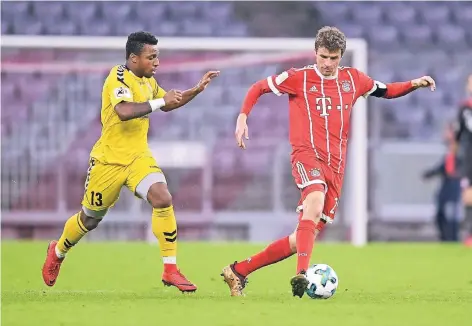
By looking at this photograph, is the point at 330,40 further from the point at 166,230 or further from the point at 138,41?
the point at 166,230

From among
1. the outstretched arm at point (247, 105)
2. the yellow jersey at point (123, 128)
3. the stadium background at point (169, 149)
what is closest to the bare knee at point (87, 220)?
the yellow jersey at point (123, 128)

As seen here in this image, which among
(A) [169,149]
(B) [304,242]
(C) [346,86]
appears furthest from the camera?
(A) [169,149]

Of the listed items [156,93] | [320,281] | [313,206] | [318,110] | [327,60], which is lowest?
[320,281]

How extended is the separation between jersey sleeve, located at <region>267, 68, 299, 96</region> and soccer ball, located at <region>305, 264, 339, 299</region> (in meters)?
1.24

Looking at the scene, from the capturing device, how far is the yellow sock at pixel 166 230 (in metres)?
8.16

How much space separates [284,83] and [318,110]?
0.28 m

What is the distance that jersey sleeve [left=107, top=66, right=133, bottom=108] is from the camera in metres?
8.16

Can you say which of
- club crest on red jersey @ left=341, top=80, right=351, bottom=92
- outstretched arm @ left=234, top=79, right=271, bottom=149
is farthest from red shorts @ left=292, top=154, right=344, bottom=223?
club crest on red jersey @ left=341, top=80, right=351, bottom=92

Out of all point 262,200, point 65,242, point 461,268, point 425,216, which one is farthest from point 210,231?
point 65,242

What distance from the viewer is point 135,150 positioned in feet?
27.6


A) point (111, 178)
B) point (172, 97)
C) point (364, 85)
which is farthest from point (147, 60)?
point (364, 85)

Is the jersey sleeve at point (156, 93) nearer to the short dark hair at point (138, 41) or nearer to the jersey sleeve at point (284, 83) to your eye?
the short dark hair at point (138, 41)

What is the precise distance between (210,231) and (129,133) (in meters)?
6.68

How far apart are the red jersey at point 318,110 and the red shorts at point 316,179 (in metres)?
0.05
